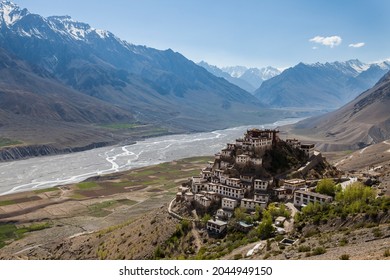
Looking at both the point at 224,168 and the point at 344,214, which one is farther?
the point at 224,168

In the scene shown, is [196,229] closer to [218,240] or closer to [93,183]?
[218,240]

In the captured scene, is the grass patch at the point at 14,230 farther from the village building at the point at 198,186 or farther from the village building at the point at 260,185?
the village building at the point at 260,185

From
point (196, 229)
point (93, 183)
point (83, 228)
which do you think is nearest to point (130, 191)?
point (93, 183)

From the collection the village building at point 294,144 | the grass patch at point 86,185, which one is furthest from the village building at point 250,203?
the grass patch at point 86,185

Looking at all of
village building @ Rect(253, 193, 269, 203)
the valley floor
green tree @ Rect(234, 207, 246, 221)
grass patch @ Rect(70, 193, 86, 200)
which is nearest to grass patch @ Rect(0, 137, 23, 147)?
the valley floor

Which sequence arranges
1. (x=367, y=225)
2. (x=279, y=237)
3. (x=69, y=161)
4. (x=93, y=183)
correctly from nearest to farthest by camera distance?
(x=367, y=225) < (x=279, y=237) < (x=93, y=183) < (x=69, y=161)

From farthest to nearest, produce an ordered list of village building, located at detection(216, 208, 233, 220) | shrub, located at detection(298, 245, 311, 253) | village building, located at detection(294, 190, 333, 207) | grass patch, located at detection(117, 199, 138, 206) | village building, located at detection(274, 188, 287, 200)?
grass patch, located at detection(117, 199, 138, 206), village building, located at detection(274, 188, 287, 200), village building, located at detection(216, 208, 233, 220), village building, located at detection(294, 190, 333, 207), shrub, located at detection(298, 245, 311, 253)

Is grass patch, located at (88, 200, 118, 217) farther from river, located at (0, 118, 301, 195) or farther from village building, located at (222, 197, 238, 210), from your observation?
village building, located at (222, 197, 238, 210)
